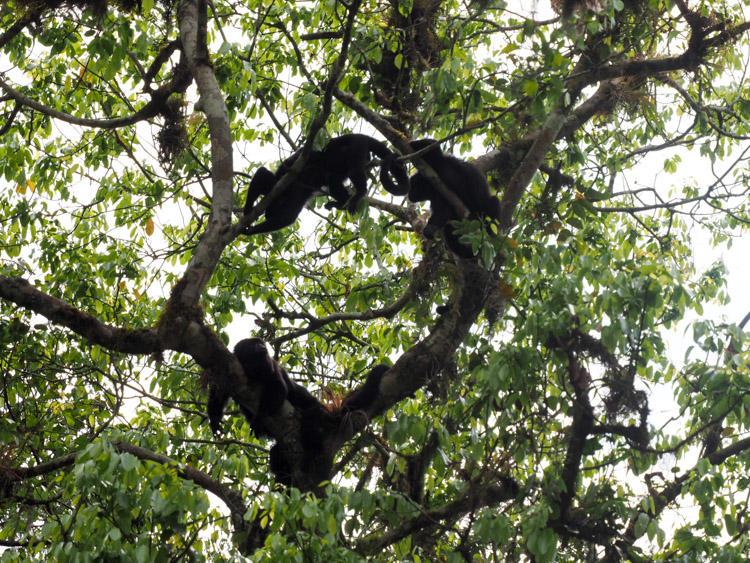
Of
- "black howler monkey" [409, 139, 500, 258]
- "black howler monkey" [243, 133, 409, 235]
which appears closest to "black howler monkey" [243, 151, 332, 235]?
"black howler monkey" [243, 133, 409, 235]

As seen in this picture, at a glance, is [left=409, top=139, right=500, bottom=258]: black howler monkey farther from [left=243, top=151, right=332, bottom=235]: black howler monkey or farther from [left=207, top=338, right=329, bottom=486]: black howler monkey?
[left=207, top=338, right=329, bottom=486]: black howler monkey

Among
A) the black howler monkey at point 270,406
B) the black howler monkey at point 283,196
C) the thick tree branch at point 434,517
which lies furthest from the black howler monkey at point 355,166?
the thick tree branch at point 434,517

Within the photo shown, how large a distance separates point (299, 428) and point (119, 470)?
1456mm

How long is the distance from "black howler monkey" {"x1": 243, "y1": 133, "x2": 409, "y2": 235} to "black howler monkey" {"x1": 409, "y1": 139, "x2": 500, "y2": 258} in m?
0.30

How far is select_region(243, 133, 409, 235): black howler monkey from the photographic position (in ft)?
19.8

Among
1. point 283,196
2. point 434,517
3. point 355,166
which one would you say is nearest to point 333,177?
point 355,166

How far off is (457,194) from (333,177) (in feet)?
4.07

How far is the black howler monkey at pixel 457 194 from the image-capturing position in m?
5.77

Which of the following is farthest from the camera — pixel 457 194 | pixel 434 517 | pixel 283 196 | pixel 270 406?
pixel 283 196

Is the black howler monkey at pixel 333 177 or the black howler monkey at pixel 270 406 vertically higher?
the black howler monkey at pixel 333 177

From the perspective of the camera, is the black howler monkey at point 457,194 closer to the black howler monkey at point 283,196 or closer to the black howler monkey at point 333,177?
the black howler monkey at point 333,177

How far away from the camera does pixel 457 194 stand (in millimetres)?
5848

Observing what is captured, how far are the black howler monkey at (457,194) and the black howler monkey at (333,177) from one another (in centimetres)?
30

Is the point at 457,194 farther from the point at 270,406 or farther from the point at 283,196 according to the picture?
the point at 270,406
